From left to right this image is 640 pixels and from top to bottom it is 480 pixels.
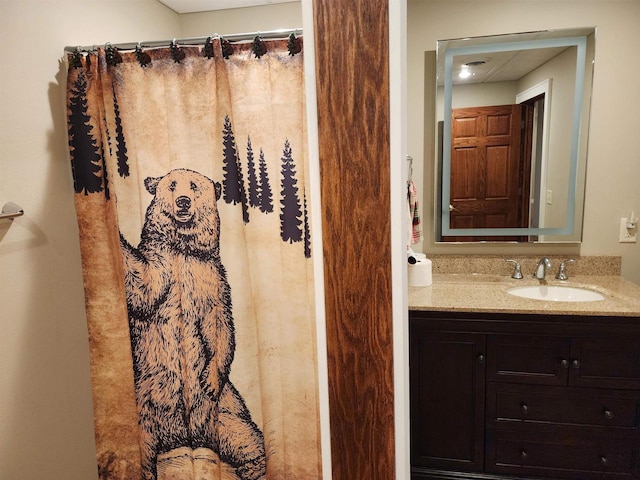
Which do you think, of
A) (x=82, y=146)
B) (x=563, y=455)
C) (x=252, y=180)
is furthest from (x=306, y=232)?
(x=563, y=455)

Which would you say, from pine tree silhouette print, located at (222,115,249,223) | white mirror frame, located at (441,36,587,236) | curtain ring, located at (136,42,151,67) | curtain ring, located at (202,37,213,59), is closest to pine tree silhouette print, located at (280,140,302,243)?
pine tree silhouette print, located at (222,115,249,223)

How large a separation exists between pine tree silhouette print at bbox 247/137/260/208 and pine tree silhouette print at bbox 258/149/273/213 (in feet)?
0.05

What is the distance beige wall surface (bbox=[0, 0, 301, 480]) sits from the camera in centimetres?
133

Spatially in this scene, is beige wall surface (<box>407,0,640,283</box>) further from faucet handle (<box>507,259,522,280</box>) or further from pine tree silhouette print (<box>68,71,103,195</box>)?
pine tree silhouette print (<box>68,71,103,195</box>)

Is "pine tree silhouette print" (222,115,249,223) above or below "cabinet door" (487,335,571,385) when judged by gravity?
above

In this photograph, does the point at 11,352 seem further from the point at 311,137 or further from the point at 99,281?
the point at 311,137

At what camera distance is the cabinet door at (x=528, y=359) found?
169 centimetres

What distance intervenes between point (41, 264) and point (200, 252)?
570mm

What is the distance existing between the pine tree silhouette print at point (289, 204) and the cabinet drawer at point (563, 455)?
50.8 inches

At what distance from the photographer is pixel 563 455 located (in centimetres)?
175

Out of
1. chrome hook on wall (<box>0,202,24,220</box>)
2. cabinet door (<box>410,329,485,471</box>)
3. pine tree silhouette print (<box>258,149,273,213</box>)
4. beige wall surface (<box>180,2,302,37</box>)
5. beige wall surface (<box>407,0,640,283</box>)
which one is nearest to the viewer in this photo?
chrome hook on wall (<box>0,202,24,220</box>)

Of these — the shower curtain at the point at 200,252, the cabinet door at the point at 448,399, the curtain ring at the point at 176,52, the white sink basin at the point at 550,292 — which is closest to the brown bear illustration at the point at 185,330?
the shower curtain at the point at 200,252

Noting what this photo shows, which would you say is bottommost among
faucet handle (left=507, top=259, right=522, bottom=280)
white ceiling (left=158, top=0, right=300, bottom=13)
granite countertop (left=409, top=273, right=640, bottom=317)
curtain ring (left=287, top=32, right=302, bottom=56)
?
granite countertop (left=409, top=273, right=640, bottom=317)

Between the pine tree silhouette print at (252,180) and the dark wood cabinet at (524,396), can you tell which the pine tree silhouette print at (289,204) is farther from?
the dark wood cabinet at (524,396)
